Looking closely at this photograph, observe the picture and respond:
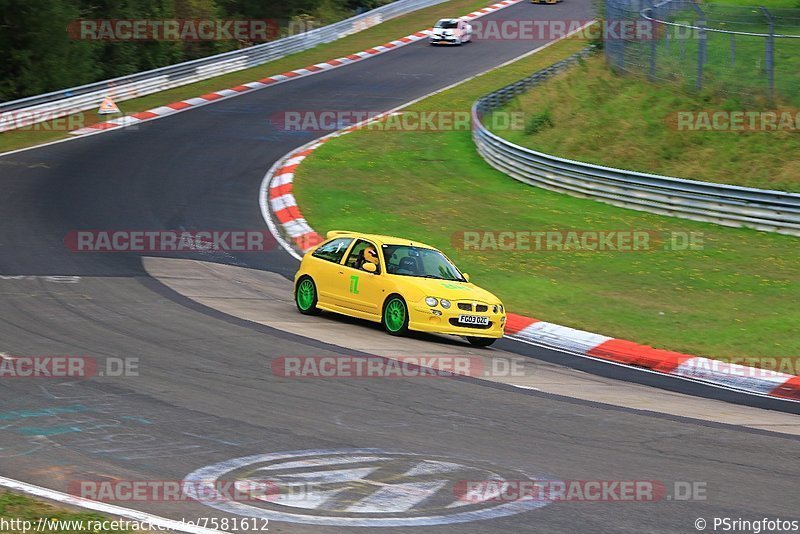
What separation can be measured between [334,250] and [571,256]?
19.1 feet

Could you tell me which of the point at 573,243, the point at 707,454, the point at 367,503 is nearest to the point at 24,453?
the point at 367,503

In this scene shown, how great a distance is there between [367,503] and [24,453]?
2733 millimetres

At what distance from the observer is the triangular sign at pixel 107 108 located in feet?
112

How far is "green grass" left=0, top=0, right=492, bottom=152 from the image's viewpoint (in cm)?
3136

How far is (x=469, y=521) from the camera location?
7.21 m

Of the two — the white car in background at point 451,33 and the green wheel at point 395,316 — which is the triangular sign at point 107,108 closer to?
the white car in background at point 451,33

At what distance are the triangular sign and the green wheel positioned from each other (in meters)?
21.8

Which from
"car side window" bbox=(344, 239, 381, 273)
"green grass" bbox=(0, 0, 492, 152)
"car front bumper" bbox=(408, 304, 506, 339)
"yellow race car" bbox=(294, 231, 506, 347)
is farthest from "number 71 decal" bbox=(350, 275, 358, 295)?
"green grass" bbox=(0, 0, 492, 152)

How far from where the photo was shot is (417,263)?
15.6 meters

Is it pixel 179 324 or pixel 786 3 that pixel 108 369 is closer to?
pixel 179 324

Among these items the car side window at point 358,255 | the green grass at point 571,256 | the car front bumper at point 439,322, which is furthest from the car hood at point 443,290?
the green grass at point 571,256

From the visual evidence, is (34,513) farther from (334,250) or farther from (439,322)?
(334,250)

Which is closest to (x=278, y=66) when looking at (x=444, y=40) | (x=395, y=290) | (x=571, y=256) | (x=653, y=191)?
(x=444, y=40)

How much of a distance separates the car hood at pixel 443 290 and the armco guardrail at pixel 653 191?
352 inches
